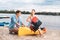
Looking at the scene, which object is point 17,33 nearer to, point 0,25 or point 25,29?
point 25,29

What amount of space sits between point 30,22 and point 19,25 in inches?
22.6

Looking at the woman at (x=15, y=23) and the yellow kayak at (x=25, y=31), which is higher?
the woman at (x=15, y=23)

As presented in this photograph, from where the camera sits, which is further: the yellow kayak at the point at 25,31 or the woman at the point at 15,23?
the woman at the point at 15,23

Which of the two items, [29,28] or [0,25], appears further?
[0,25]

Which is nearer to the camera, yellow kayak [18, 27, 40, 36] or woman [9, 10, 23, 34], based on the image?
yellow kayak [18, 27, 40, 36]

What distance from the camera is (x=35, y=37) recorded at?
1471cm

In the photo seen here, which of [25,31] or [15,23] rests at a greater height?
[15,23]

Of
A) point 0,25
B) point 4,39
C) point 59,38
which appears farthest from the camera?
point 0,25

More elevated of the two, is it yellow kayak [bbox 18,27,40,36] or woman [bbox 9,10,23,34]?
woman [bbox 9,10,23,34]

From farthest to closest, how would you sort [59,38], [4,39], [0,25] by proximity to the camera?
[0,25]
[59,38]
[4,39]

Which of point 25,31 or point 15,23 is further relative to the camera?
point 15,23

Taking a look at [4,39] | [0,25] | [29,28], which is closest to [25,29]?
[29,28]

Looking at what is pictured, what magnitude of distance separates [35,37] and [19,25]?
100cm

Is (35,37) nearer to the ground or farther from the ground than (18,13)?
nearer to the ground
